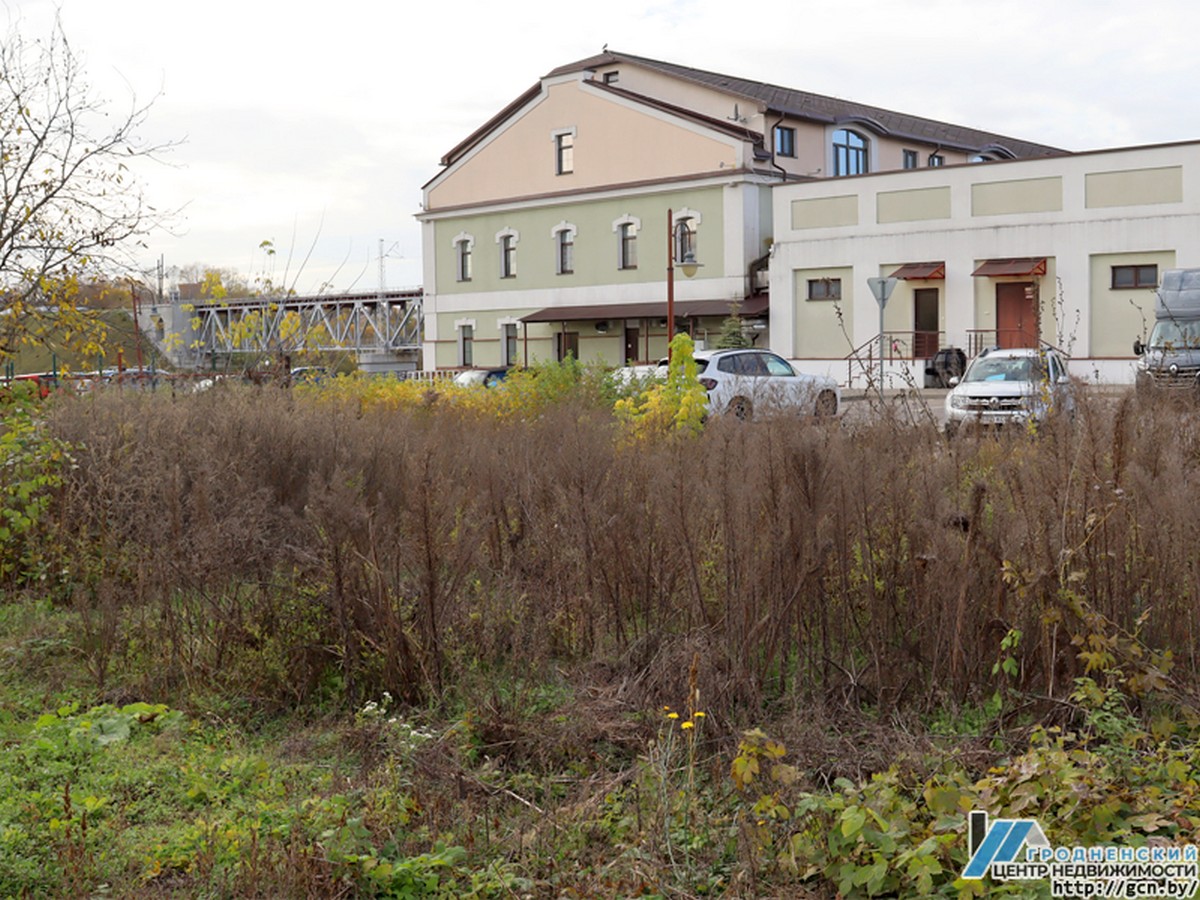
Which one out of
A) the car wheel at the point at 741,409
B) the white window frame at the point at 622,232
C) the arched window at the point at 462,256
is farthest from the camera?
the arched window at the point at 462,256

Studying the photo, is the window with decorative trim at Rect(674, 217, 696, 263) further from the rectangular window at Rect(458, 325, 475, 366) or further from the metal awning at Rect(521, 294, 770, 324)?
the rectangular window at Rect(458, 325, 475, 366)

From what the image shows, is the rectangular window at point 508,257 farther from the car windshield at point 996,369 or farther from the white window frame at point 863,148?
the car windshield at point 996,369

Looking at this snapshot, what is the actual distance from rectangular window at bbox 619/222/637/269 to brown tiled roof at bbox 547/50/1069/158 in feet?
19.1

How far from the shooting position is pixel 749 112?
45344 mm

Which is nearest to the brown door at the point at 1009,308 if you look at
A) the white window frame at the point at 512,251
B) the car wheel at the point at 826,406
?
the white window frame at the point at 512,251

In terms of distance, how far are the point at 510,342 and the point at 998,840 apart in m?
48.7

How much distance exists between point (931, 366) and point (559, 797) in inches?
1353

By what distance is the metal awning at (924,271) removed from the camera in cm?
3975

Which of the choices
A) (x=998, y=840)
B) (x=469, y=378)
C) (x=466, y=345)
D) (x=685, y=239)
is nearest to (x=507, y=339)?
(x=466, y=345)

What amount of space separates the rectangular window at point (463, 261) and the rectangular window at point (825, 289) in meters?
16.9

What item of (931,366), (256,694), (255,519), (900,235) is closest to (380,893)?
(256,694)

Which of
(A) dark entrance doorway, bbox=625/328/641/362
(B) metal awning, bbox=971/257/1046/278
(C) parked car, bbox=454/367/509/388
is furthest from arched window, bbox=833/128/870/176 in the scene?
(C) parked car, bbox=454/367/509/388

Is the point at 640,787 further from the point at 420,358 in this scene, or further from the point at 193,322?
the point at 420,358

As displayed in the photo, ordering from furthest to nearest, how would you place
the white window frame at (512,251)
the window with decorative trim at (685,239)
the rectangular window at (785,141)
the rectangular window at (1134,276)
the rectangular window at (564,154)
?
1. the white window frame at (512,251)
2. the rectangular window at (564,154)
3. the rectangular window at (785,141)
4. the window with decorative trim at (685,239)
5. the rectangular window at (1134,276)
